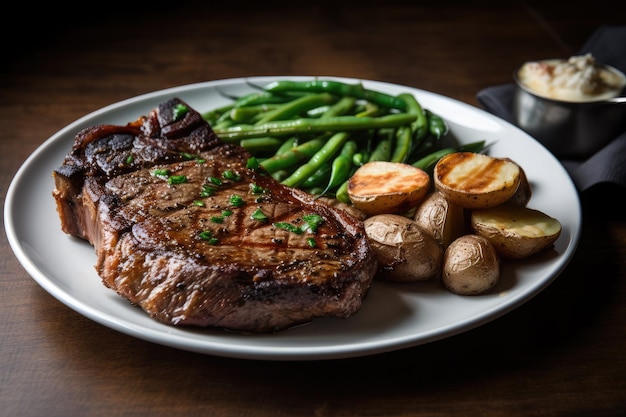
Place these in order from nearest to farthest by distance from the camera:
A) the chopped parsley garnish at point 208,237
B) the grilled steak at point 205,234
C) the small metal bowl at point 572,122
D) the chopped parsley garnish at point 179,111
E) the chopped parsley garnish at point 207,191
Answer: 1. the grilled steak at point 205,234
2. the chopped parsley garnish at point 208,237
3. the chopped parsley garnish at point 207,191
4. the chopped parsley garnish at point 179,111
5. the small metal bowl at point 572,122

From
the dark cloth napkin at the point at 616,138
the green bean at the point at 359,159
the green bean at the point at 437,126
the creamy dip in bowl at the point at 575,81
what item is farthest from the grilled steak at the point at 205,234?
the creamy dip in bowl at the point at 575,81

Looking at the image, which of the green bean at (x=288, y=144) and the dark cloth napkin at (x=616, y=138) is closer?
the dark cloth napkin at (x=616, y=138)

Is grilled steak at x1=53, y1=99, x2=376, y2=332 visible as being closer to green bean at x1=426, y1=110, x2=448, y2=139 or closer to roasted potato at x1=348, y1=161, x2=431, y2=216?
roasted potato at x1=348, y1=161, x2=431, y2=216

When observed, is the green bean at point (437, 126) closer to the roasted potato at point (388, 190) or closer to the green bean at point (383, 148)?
the green bean at point (383, 148)

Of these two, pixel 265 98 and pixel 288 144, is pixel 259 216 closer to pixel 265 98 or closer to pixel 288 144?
pixel 288 144

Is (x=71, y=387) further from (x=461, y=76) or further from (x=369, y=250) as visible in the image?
(x=461, y=76)

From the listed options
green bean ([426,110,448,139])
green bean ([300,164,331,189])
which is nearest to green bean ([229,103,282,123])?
green bean ([300,164,331,189])
